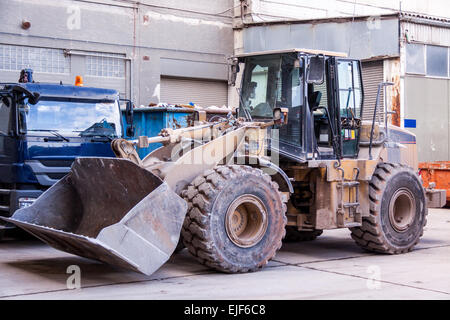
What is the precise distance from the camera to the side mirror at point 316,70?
30.0 feet

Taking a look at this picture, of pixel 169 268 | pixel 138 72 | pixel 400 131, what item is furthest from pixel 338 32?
pixel 169 268

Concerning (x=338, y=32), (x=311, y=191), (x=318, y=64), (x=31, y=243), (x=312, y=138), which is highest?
(x=338, y=32)

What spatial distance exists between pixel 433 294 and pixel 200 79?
1697 centimetres

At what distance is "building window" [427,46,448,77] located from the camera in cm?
2231

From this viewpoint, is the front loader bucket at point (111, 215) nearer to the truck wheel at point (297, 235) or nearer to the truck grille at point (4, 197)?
the truck grille at point (4, 197)

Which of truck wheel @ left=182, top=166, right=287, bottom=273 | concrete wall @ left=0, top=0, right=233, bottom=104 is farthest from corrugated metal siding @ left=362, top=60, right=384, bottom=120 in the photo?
truck wheel @ left=182, top=166, right=287, bottom=273

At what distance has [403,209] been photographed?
10.4 metres

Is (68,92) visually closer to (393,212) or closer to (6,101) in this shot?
(6,101)

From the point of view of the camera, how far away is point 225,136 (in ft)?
28.7

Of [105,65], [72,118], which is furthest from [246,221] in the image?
[105,65]

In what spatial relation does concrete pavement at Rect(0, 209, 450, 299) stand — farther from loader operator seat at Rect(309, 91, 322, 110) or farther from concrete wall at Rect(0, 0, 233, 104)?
concrete wall at Rect(0, 0, 233, 104)

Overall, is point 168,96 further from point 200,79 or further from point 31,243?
point 31,243

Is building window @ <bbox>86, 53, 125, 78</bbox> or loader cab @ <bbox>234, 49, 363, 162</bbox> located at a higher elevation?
building window @ <bbox>86, 53, 125, 78</bbox>

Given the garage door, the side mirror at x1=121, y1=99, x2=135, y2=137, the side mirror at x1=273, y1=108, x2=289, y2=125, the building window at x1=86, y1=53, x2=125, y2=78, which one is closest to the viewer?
the side mirror at x1=273, y1=108, x2=289, y2=125
